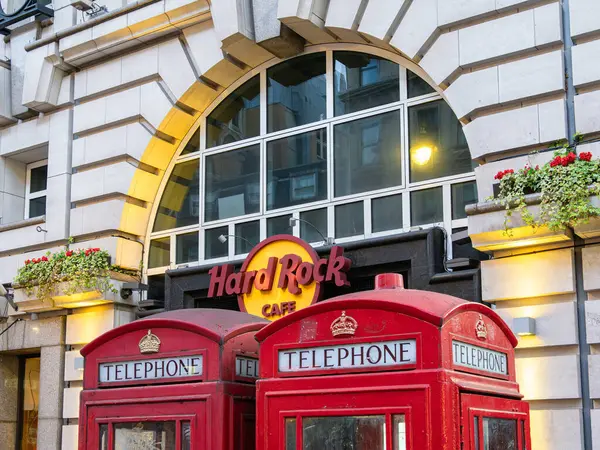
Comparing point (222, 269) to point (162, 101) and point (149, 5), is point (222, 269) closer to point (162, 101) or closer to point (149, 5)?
point (162, 101)

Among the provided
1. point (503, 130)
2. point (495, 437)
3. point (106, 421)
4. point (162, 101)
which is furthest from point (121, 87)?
point (495, 437)

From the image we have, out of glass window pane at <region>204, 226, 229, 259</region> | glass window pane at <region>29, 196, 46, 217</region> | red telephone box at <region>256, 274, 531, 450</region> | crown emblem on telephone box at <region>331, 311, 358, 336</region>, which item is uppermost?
glass window pane at <region>29, 196, 46, 217</region>

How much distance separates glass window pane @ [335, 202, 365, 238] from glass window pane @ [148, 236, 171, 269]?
10.6 feet

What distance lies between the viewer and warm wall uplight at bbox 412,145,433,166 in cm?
1205

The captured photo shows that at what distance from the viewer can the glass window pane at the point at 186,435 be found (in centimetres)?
801

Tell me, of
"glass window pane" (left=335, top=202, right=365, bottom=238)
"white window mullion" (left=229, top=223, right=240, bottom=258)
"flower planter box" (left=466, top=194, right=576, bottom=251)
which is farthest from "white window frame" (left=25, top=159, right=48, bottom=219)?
"flower planter box" (left=466, top=194, right=576, bottom=251)

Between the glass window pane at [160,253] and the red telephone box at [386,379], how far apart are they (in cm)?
718

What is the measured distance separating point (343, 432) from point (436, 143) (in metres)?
5.82

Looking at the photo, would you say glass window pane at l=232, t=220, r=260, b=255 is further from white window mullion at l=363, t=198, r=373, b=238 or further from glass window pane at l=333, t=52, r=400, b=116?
glass window pane at l=333, t=52, r=400, b=116

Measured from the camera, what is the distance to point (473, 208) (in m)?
10.4

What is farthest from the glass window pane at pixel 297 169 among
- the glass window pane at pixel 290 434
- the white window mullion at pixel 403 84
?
the glass window pane at pixel 290 434

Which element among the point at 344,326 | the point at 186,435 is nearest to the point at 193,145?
the point at 186,435

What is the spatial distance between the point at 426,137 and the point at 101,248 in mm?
5516

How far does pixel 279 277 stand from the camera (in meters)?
12.4
